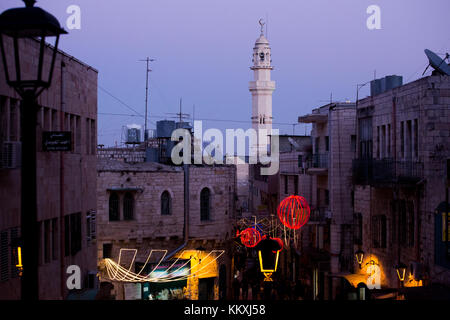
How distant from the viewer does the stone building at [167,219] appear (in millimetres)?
24641

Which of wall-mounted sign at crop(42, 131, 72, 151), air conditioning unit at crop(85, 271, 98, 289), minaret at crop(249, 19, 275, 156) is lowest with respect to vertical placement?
air conditioning unit at crop(85, 271, 98, 289)

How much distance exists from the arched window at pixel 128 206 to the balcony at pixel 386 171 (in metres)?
9.24

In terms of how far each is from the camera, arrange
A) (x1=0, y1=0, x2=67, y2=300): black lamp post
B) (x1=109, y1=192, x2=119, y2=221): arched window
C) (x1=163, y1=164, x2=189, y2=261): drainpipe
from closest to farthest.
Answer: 1. (x1=0, y1=0, x2=67, y2=300): black lamp post
2. (x1=109, y1=192, x2=119, y2=221): arched window
3. (x1=163, y1=164, x2=189, y2=261): drainpipe

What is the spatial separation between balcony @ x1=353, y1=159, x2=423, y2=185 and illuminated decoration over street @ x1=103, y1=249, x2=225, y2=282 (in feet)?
23.5

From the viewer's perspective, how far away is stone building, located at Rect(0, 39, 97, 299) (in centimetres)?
1089

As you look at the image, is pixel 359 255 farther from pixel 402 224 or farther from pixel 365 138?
pixel 365 138

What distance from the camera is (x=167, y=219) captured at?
2567 cm

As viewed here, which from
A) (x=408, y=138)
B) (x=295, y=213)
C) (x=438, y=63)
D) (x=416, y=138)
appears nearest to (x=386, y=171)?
(x=408, y=138)

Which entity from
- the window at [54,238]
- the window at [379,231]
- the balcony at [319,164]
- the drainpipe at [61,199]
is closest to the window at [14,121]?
the drainpipe at [61,199]

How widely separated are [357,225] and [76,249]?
10161 millimetres

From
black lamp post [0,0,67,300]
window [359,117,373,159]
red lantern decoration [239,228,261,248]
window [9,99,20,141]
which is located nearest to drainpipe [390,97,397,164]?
window [359,117,373,159]

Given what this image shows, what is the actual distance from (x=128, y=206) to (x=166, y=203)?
163cm

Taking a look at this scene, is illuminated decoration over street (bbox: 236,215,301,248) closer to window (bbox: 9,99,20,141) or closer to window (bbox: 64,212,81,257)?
window (bbox: 64,212,81,257)
